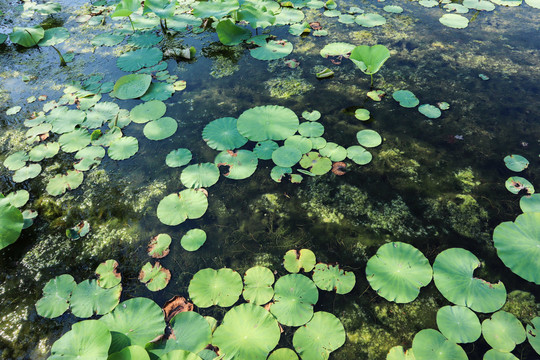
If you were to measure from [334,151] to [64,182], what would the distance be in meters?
2.23

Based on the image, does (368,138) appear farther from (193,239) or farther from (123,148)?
(123,148)

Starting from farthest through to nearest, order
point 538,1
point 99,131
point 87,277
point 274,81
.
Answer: point 538,1 → point 274,81 → point 99,131 → point 87,277

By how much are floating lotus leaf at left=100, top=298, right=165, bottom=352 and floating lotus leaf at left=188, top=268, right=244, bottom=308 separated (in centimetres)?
23

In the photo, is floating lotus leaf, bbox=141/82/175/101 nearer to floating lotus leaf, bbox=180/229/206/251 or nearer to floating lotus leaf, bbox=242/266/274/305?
floating lotus leaf, bbox=180/229/206/251

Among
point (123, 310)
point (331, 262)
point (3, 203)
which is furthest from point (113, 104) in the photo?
point (331, 262)

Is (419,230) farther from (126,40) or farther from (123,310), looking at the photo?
(126,40)

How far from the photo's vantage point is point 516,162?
249cm

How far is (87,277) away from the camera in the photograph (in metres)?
2.00

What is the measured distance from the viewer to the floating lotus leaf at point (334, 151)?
8.43 ft

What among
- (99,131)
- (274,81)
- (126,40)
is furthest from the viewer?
(126,40)

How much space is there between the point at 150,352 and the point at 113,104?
242cm

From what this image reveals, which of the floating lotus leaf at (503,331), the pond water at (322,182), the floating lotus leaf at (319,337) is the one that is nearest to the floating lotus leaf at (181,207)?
the pond water at (322,182)

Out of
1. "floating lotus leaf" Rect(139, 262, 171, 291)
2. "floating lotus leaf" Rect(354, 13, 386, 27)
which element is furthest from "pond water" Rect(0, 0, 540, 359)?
"floating lotus leaf" Rect(354, 13, 386, 27)

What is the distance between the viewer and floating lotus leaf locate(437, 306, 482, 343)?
1.66 m
